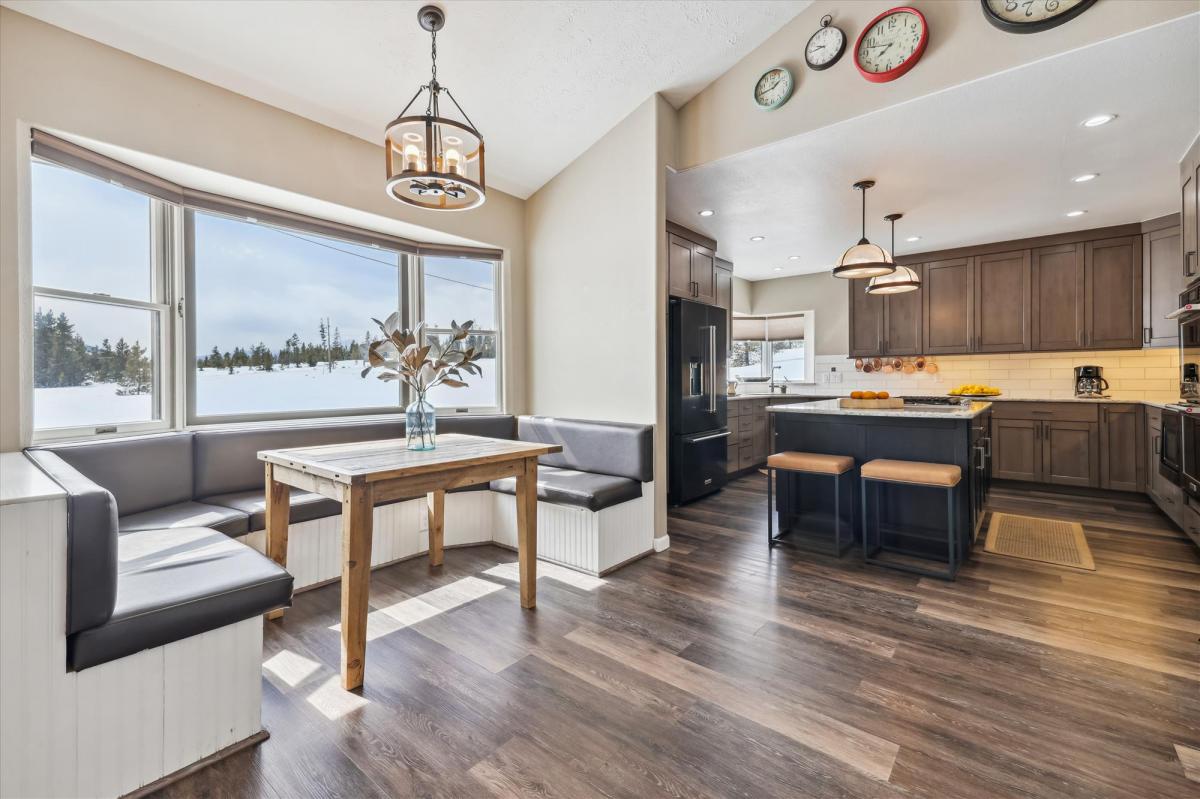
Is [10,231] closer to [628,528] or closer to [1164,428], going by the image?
[628,528]

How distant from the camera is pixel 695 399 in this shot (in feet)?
15.3

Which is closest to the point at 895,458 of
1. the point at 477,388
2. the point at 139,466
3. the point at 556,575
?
the point at 556,575

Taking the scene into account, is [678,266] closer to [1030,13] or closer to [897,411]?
[897,411]

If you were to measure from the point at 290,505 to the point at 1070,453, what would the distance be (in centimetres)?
647

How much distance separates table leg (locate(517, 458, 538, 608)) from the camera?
2.62 m

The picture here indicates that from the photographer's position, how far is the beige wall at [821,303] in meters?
6.77

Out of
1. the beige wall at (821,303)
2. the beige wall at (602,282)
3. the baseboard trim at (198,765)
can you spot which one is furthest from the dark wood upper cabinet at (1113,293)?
the baseboard trim at (198,765)

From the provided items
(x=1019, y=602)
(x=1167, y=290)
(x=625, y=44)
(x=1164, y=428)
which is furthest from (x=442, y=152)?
(x=1167, y=290)

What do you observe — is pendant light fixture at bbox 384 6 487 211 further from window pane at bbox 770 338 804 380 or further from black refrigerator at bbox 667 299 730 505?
window pane at bbox 770 338 804 380

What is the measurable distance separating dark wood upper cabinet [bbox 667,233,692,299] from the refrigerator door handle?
43 centimetres

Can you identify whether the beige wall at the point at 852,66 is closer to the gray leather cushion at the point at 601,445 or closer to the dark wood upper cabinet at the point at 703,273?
the dark wood upper cabinet at the point at 703,273

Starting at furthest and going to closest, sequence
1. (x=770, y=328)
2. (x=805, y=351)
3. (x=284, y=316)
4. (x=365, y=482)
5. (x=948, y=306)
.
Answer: (x=770, y=328) → (x=805, y=351) → (x=948, y=306) → (x=284, y=316) → (x=365, y=482)

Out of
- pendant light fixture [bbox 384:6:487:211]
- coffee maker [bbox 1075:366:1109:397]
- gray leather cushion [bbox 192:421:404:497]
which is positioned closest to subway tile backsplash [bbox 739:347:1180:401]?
coffee maker [bbox 1075:366:1109:397]

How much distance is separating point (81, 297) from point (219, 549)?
1.70 metres
